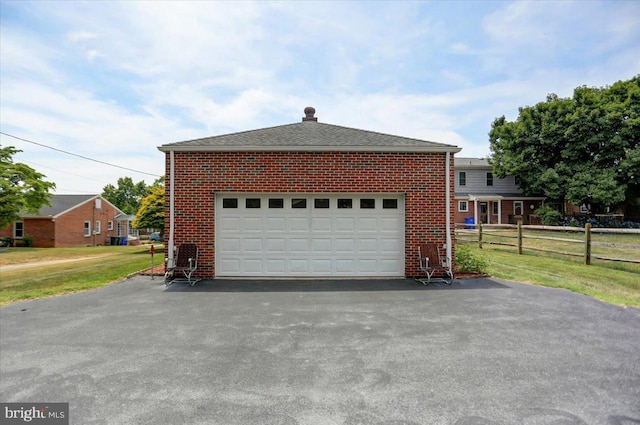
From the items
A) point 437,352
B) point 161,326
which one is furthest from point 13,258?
point 437,352

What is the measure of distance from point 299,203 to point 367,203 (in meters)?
1.84

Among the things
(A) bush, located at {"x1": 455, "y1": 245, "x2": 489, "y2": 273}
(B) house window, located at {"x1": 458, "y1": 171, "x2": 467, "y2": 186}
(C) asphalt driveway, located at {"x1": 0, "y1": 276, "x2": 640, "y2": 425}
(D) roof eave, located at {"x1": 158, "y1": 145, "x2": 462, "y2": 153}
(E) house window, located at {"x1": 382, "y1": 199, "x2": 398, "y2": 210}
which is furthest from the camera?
(B) house window, located at {"x1": 458, "y1": 171, "x2": 467, "y2": 186}

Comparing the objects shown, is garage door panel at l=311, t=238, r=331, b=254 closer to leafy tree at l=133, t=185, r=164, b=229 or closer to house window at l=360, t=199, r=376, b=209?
house window at l=360, t=199, r=376, b=209

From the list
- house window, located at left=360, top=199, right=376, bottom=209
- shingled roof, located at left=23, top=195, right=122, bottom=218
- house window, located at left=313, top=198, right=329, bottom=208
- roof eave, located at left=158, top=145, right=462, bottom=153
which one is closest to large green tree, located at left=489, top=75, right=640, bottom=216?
roof eave, located at left=158, top=145, right=462, bottom=153

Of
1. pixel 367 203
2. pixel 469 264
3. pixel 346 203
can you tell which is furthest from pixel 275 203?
pixel 469 264

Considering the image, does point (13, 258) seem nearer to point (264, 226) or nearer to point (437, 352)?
point (264, 226)

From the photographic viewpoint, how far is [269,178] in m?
8.48

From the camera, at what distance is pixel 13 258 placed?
18266 mm

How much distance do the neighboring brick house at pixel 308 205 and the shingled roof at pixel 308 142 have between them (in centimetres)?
4

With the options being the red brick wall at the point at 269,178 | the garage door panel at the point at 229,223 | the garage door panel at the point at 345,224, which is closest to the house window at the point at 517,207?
the red brick wall at the point at 269,178

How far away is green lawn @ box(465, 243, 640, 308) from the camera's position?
6910mm

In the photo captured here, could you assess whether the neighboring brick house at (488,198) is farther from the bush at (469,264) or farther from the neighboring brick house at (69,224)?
the neighboring brick house at (69,224)

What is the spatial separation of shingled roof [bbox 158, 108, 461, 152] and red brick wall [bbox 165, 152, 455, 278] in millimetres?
169

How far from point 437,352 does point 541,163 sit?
2804cm
